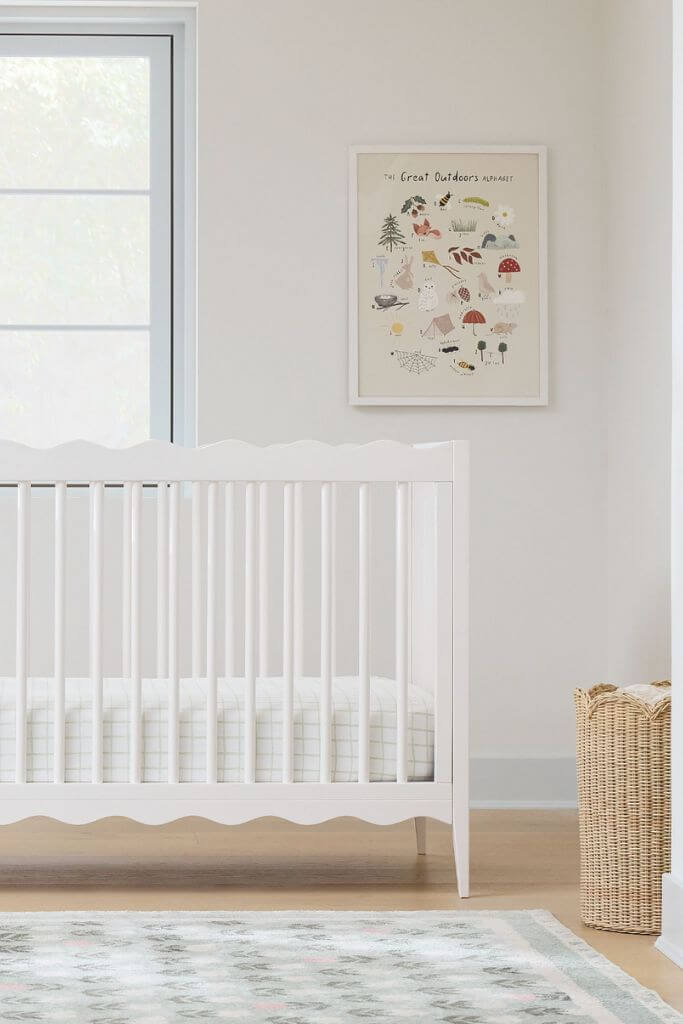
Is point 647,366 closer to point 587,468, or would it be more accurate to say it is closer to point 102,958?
point 587,468

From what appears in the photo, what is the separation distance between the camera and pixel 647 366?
8.77ft

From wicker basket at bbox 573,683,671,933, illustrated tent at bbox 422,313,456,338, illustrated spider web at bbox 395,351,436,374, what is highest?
illustrated tent at bbox 422,313,456,338

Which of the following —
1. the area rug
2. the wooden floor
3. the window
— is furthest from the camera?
the window

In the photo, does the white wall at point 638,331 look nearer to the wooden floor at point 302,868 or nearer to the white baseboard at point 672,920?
the wooden floor at point 302,868

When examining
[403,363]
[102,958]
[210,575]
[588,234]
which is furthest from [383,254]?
[102,958]

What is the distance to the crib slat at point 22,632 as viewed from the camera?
2.01m

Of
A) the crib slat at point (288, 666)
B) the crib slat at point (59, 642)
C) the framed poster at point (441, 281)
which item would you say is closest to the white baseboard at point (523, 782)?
the framed poster at point (441, 281)

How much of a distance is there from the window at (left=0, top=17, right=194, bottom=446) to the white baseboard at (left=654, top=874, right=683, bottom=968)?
1661 millimetres

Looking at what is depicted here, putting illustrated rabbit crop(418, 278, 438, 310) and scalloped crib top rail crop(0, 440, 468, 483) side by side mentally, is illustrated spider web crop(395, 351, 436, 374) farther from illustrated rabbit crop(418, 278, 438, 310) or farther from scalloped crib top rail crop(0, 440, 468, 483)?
scalloped crib top rail crop(0, 440, 468, 483)

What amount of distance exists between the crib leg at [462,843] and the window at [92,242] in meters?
1.29

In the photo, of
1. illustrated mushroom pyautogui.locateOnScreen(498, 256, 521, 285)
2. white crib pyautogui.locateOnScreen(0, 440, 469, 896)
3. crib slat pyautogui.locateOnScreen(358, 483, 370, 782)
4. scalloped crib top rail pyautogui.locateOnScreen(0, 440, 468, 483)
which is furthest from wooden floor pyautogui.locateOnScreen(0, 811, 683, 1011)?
illustrated mushroom pyautogui.locateOnScreen(498, 256, 521, 285)

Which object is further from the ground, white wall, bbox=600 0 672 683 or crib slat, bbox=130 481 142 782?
Result: white wall, bbox=600 0 672 683

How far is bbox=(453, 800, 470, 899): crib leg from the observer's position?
2.05 metres

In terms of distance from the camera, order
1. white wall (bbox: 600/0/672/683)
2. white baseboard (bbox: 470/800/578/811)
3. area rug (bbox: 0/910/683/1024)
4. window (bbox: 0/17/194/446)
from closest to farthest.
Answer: area rug (bbox: 0/910/683/1024), white wall (bbox: 600/0/672/683), white baseboard (bbox: 470/800/578/811), window (bbox: 0/17/194/446)
